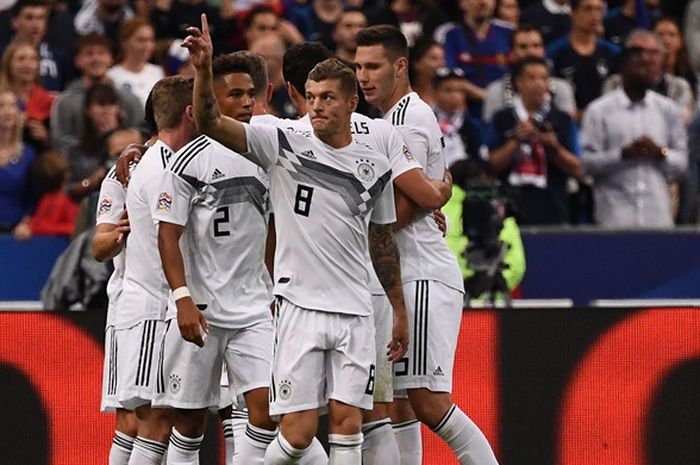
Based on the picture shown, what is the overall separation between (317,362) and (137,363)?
1.11 metres

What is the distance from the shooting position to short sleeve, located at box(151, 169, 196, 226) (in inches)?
320

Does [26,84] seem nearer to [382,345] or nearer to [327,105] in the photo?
[382,345]

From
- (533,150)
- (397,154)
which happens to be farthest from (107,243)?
(533,150)

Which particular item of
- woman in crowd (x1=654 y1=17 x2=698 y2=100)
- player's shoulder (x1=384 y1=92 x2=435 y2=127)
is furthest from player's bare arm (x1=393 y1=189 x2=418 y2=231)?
woman in crowd (x1=654 y1=17 x2=698 y2=100)

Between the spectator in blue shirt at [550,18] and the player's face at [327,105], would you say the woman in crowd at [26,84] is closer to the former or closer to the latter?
the spectator in blue shirt at [550,18]

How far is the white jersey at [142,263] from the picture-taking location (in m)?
8.47

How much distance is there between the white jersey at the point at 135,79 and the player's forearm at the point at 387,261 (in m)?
5.98

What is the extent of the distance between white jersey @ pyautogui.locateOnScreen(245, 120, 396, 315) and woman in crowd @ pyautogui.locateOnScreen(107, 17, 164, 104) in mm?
6263

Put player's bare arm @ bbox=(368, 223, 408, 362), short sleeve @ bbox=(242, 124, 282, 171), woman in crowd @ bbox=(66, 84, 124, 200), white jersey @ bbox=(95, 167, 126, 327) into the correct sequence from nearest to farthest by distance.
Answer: short sleeve @ bbox=(242, 124, 282, 171) < player's bare arm @ bbox=(368, 223, 408, 362) < white jersey @ bbox=(95, 167, 126, 327) < woman in crowd @ bbox=(66, 84, 124, 200)

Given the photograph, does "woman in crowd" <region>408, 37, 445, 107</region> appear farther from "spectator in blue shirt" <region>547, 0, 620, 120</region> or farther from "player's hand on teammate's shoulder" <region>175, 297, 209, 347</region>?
"player's hand on teammate's shoulder" <region>175, 297, 209, 347</region>

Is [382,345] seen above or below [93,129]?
below

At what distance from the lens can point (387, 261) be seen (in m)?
8.29

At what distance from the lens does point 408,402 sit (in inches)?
356

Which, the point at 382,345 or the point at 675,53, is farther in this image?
the point at 675,53
